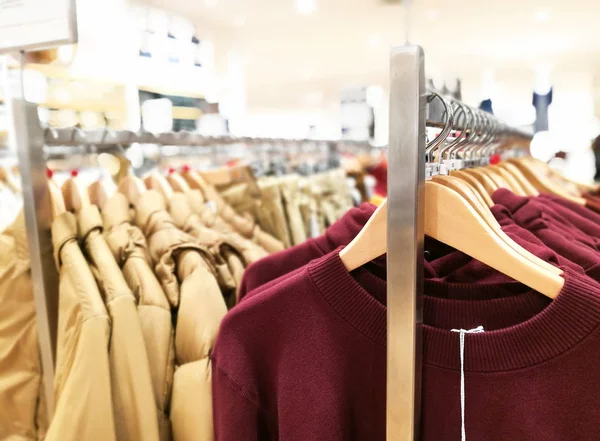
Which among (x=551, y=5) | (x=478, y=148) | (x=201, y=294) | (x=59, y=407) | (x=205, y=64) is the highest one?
(x=551, y=5)

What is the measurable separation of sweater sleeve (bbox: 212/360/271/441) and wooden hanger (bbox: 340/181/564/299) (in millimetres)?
324

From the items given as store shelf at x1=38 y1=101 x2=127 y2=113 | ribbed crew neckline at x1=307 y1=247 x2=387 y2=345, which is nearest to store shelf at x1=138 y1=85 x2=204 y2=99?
store shelf at x1=38 y1=101 x2=127 y2=113

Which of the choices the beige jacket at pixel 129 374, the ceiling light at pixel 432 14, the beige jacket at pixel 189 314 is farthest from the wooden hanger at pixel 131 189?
the ceiling light at pixel 432 14

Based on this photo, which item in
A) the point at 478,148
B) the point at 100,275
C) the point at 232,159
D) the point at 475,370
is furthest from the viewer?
the point at 232,159

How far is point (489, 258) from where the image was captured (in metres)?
0.56

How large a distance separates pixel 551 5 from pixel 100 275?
5.94 m

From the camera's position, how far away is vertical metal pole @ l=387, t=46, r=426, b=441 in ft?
1.65

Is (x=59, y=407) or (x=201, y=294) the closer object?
(x=59, y=407)

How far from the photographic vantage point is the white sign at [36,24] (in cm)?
80

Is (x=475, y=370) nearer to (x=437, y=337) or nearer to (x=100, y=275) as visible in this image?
(x=437, y=337)

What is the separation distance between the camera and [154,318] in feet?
2.83

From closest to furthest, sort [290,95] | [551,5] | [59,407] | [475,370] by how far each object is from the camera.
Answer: [475,370] → [59,407] → [551,5] → [290,95]

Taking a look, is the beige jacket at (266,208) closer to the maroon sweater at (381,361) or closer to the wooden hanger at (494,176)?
the wooden hanger at (494,176)

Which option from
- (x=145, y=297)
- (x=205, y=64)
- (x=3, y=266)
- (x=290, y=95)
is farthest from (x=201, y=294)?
(x=290, y=95)
